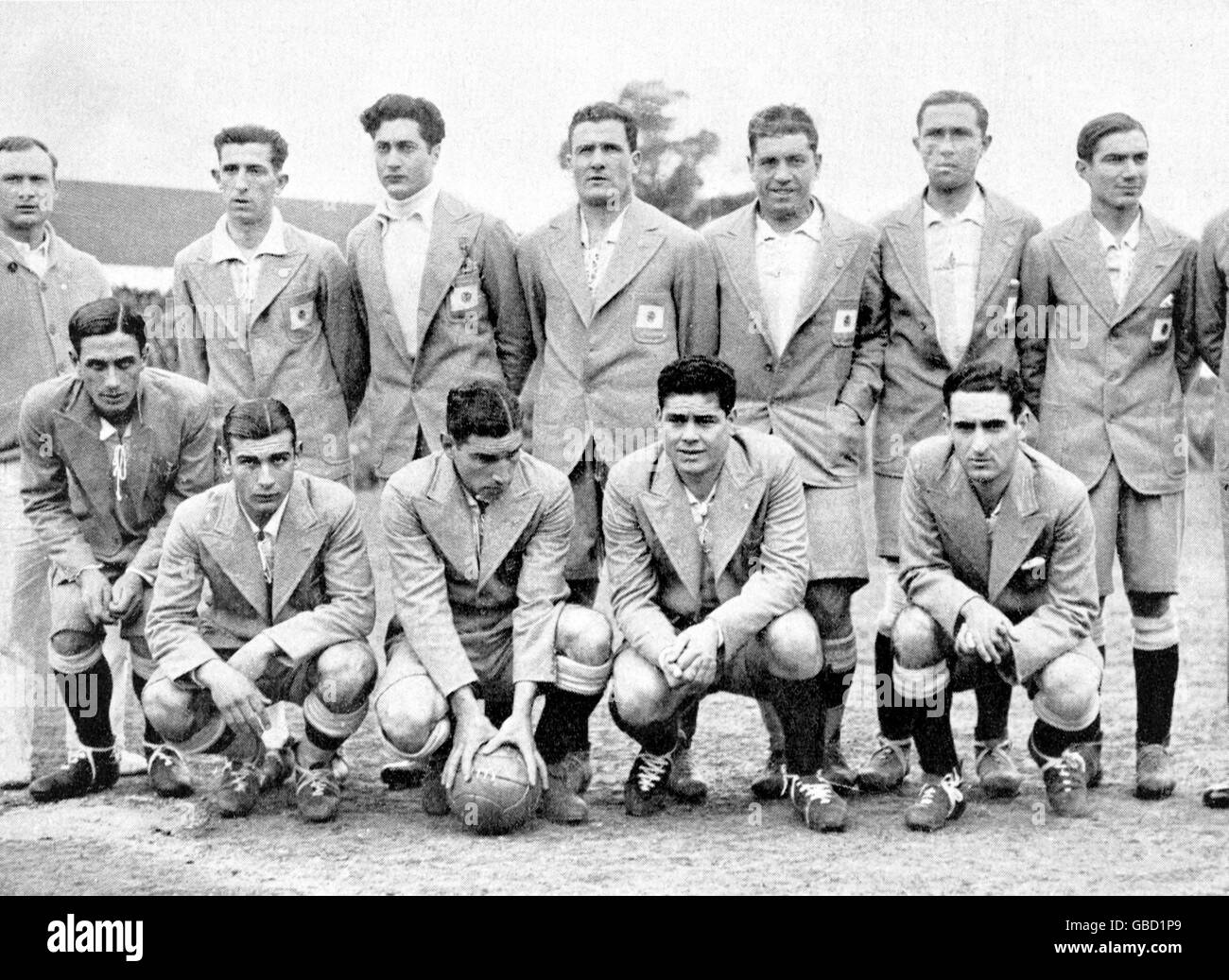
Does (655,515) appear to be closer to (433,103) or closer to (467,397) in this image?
(467,397)

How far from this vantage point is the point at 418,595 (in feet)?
15.1

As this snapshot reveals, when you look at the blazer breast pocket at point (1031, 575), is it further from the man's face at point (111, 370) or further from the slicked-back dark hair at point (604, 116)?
the man's face at point (111, 370)

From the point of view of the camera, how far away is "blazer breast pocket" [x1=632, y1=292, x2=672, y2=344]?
195 inches

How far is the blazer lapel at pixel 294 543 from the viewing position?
465cm

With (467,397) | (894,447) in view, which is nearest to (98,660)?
(467,397)

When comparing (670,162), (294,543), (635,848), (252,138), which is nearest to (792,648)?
(635,848)

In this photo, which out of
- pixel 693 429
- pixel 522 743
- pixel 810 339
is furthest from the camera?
pixel 810 339

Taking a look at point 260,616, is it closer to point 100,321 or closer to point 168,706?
point 168,706

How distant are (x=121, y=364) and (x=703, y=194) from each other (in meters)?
4.81

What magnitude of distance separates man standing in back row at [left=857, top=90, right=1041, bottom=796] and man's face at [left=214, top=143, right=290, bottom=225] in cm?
203

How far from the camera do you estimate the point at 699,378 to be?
4.45m

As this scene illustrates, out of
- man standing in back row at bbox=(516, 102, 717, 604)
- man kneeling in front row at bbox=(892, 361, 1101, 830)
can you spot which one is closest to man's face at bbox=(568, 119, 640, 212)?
man standing in back row at bbox=(516, 102, 717, 604)

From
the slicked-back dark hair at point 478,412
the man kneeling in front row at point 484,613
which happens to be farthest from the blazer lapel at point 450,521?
the slicked-back dark hair at point 478,412

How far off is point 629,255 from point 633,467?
0.75m
